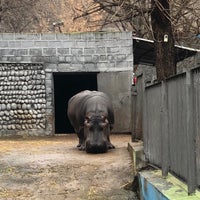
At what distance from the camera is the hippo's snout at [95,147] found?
10.2m

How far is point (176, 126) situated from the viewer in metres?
5.27

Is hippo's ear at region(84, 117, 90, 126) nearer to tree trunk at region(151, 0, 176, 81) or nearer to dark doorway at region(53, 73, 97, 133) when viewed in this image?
tree trunk at region(151, 0, 176, 81)

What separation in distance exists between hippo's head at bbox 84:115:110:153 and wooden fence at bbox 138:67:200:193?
2.86 metres

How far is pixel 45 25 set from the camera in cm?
3238

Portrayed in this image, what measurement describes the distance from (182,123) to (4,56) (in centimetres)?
1091

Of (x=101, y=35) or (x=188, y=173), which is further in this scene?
(x=101, y=35)

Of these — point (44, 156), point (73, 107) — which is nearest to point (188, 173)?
point (44, 156)

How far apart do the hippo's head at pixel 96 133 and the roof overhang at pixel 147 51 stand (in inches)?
184

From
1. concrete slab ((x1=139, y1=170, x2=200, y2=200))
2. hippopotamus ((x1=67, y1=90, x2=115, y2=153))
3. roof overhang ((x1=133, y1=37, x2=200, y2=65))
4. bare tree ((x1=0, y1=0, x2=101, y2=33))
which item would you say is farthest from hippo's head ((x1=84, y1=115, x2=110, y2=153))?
bare tree ((x1=0, y1=0, x2=101, y2=33))

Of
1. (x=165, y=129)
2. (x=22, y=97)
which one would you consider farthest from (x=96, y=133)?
(x=22, y=97)

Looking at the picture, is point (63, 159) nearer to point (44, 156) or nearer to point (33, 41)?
point (44, 156)

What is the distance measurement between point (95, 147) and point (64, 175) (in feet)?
6.87

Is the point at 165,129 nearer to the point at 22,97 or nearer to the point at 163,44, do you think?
the point at 163,44

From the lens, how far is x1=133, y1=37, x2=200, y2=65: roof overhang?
595 inches
